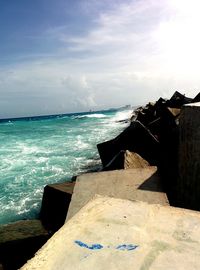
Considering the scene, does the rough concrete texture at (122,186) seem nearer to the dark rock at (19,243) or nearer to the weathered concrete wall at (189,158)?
the weathered concrete wall at (189,158)

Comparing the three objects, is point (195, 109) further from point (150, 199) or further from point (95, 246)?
point (95, 246)

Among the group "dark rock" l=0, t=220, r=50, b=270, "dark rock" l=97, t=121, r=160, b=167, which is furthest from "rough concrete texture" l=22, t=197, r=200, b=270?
"dark rock" l=97, t=121, r=160, b=167

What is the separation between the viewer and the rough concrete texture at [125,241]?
145cm

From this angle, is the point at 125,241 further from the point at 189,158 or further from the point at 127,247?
the point at 189,158

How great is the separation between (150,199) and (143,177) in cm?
47

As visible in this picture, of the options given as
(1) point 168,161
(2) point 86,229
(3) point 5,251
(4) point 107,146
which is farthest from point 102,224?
(4) point 107,146

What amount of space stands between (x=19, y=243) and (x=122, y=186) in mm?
1357

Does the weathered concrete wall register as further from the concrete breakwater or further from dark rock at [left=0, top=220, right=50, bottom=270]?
dark rock at [left=0, top=220, right=50, bottom=270]

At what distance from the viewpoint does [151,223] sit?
177cm

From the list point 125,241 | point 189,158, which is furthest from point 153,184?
point 125,241

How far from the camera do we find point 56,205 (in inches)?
177

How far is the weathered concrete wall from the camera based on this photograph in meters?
3.25

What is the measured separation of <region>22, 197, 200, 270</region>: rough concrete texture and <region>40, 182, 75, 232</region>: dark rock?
2.48 metres

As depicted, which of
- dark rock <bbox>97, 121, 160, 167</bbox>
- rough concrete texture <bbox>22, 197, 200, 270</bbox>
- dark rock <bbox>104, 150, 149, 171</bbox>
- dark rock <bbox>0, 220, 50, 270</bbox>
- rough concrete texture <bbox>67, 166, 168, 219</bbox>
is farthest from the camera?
dark rock <bbox>97, 121, 160, 167</bbox>
